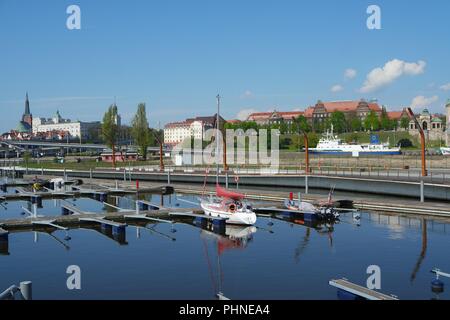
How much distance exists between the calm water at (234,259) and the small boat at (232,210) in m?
0.91

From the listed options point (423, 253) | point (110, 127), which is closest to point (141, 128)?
point (110, 127)

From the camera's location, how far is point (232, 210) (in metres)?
50.2

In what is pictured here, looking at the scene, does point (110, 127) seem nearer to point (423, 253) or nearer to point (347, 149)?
point (347, 149)

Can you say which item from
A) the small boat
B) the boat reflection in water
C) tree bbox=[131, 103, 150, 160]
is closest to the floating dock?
the boat reflection in water

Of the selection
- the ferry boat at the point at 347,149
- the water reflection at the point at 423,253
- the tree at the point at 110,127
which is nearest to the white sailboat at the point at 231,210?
the water reflection at the point at 423,253

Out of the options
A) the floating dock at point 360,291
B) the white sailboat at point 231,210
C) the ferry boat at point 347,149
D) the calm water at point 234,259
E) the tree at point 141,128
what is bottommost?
the calm water at point 234,259

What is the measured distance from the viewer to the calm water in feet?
98.1

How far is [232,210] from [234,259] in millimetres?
12740

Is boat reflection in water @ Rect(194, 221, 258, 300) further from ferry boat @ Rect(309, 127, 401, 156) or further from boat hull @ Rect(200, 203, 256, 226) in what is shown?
ferry boat @ Rect(309, 127, 401, 156)

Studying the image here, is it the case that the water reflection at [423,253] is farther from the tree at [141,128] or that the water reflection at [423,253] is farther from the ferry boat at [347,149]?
the tree at [141,128]

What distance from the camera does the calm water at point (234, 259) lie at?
98.1ft

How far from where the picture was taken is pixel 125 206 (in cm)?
7069
